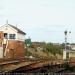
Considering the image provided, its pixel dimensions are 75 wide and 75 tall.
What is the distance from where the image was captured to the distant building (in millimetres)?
54219

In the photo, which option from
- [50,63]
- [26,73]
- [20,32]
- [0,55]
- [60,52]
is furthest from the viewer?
[60,52]

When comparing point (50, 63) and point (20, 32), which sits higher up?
point (20, 32)

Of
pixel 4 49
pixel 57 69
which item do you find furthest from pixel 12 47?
pixel 57 69

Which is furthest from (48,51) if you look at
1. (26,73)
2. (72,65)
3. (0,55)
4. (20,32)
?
(26,73)

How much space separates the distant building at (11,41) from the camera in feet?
178

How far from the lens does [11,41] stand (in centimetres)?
5528

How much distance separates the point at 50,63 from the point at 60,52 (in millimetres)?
28532

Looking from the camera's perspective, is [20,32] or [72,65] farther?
[20,32]

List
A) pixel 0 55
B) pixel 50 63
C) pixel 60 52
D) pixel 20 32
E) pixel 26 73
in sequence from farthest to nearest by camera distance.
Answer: pixel 60 52 → pixel 20 32 → pixel 0 55 → pixel 50 63 → pixel 26 73

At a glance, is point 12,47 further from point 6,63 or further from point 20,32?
point 6,63

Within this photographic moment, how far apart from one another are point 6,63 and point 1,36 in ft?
64.5

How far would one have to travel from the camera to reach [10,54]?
176ft

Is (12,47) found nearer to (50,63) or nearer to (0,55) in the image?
(0,55)

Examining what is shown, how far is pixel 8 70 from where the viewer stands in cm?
3434
